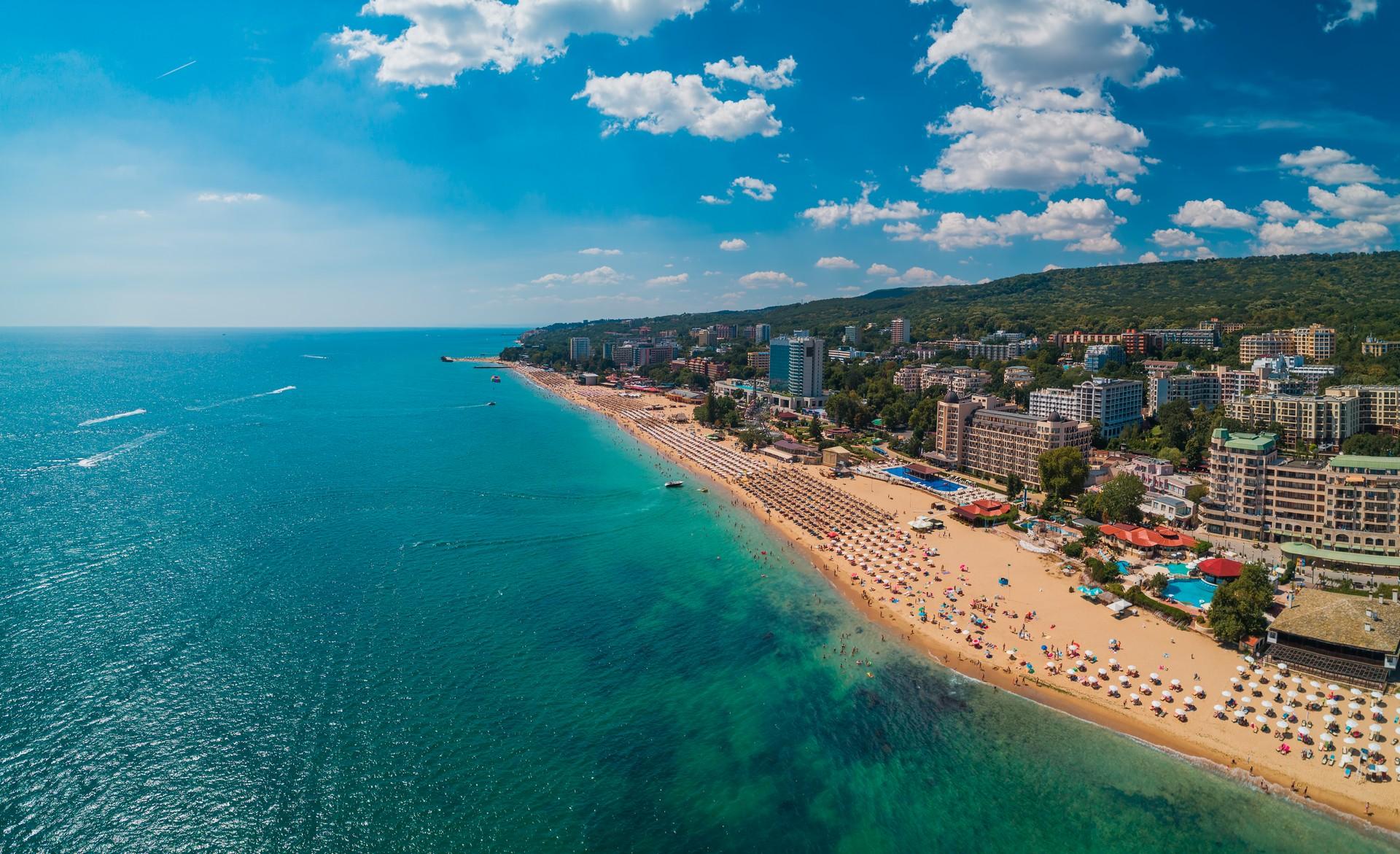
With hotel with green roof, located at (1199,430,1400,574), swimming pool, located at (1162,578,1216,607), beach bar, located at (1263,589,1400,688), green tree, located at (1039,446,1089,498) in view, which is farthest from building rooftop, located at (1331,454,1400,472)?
green tree, located at (1039,446,1089,498)

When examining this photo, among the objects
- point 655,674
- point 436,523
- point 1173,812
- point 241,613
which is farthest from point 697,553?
point 1173,812

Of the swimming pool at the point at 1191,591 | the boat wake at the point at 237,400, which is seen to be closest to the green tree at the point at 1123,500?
the swimming pool at the point at 1191,591

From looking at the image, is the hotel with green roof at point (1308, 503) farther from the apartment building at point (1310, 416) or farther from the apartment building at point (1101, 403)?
the apartment building at point (1101, 403)

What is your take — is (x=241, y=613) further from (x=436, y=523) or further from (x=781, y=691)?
(x=781, y=691)

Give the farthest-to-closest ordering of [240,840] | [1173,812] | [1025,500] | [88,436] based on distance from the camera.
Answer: [88,436]
[1025,500]
[1173,812]
[240,840]

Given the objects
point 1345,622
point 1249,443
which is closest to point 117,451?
point 1345,622

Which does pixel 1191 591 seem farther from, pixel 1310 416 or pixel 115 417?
pixel 115 417

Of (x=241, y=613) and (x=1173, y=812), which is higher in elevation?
(x=241, y=613)
